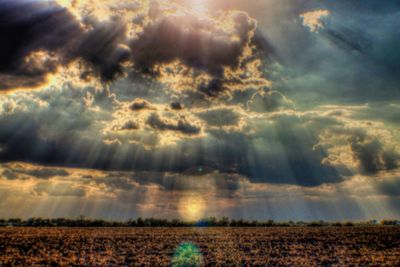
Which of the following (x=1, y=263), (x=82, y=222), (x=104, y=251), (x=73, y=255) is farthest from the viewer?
(x=82, y=222)

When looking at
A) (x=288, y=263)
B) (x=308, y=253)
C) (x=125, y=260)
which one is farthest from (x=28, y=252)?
(x=308, y=253)

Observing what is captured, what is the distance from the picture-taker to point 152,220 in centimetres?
16088

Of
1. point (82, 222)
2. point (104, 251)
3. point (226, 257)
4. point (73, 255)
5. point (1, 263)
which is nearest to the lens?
point (1, 263)

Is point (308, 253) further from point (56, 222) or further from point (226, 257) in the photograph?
point (56, 222)

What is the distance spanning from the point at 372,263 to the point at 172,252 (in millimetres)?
17242

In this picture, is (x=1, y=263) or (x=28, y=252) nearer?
Result: (x=1, y=263)

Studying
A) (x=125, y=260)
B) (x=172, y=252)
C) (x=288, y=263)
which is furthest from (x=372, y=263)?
(x=125, y=260)

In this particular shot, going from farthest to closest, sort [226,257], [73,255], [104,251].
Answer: [104,251] < [73,255] < [226,257]

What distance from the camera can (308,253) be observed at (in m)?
38.4

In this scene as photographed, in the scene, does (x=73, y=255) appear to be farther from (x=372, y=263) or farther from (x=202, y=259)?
(x=372, y=263)

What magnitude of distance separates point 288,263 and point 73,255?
18981mm

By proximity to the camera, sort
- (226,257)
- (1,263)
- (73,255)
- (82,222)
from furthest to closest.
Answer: (82,222) < (73,255) < (226,257) < (1,263)

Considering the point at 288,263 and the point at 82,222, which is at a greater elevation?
the point at 82,222

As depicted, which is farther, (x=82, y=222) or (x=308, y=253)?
(x=82, y=222)
